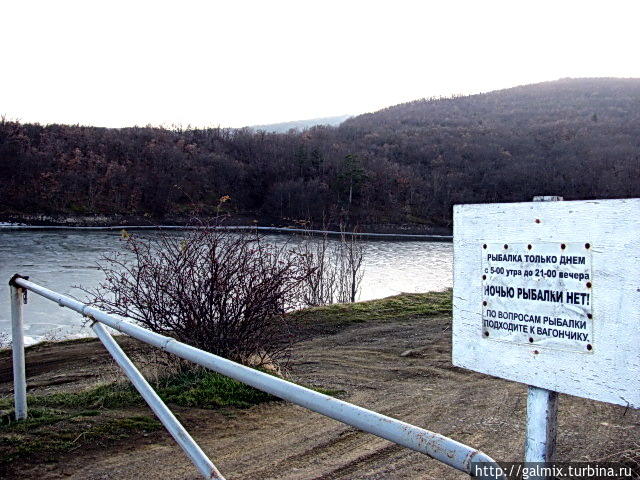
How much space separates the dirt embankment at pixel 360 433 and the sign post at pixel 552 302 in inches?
76.2

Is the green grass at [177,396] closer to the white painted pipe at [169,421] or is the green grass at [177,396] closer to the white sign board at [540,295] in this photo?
the white painted pipe at [169,421]

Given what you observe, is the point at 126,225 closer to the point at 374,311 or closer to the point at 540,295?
the point at 374,311

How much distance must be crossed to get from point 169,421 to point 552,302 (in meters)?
1.71

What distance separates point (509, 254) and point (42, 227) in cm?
6135

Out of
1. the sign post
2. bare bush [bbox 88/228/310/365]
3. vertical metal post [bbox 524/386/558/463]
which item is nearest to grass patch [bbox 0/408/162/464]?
bare bush [bbox 88/228/310/365]

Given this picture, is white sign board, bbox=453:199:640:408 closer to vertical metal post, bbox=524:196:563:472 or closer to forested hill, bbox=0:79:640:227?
vertical metal post, bbox=524:196:563:472

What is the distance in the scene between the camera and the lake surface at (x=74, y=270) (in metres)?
15.6

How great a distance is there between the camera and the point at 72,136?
93750 millimetres

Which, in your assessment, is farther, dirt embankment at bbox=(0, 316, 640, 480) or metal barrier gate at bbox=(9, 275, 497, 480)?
dirt embankment at bbox=(0, 316, 640, 480)

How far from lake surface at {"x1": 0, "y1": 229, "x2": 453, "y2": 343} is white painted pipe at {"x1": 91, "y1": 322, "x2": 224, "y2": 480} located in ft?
23.2

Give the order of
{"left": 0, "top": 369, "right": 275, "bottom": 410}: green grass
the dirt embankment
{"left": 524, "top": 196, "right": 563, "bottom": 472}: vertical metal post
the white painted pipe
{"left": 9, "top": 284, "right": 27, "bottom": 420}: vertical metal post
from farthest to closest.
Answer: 1. {"left": 0, "top": 369, "right": 275, "bottom": 410}: green grass
2. {"left": 9, "top": 284, "right": 27, "bottom": 420}: vertical metal post
3. the dirt embankment
4. the white painted pipe
5. {"left": 524, "top": 196, "right": 563, "bottom": 472}: vertical metal post

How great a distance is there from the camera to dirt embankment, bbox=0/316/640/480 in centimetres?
393

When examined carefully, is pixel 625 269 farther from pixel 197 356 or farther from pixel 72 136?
pixel 72 136

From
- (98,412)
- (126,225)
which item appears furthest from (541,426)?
(126,225)
